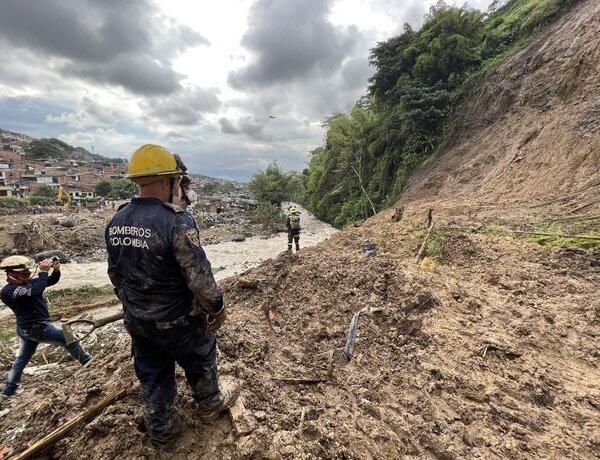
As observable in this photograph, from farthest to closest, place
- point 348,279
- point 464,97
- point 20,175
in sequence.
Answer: point 20,175 < point 464,97 < point 348,279

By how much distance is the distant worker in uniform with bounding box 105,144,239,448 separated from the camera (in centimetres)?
192

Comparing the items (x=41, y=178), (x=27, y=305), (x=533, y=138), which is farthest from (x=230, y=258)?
(x=41, y=178)

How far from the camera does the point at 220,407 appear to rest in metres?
2.27

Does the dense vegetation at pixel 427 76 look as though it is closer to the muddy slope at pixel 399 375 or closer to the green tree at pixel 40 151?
the muddy slope at pixel 399 375

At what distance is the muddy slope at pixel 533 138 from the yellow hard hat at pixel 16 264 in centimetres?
896

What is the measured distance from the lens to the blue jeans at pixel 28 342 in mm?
3773

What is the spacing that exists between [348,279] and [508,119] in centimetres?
1203

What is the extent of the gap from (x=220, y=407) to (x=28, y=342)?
2927 mm

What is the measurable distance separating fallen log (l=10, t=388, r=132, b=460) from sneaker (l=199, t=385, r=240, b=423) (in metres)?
0.74

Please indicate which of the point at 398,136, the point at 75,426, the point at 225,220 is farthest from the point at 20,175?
the point at 75,426

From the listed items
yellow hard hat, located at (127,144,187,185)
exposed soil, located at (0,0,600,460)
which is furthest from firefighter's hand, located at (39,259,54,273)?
yellow hard hat, located at (127,144,187,185)

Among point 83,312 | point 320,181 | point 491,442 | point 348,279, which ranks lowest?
point 83,312

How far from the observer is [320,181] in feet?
95.8

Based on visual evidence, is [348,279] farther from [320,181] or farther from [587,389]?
[320,181]
